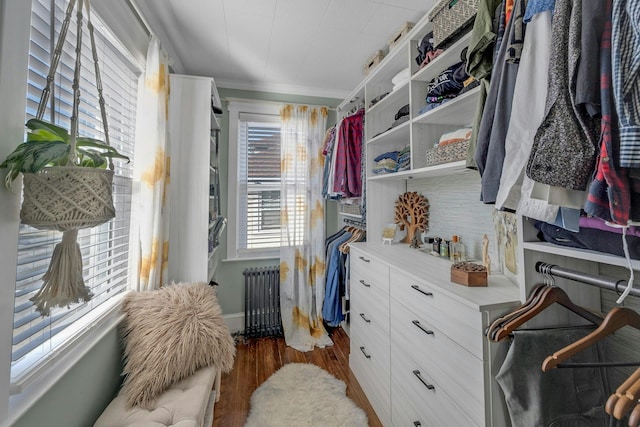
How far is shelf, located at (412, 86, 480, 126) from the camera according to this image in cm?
116

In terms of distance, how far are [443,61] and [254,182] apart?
6.66ft

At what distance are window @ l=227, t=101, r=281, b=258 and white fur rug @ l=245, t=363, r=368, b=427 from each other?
1222 millimetres

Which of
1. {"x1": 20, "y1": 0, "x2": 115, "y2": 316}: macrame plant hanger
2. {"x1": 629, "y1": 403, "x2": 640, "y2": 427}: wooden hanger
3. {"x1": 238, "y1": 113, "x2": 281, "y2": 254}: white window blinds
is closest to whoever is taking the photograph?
{"x1": 629, "y1": 403, "x2": 640, "y2": 427}: wooden hanger

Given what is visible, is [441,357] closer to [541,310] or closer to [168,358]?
[541,310]

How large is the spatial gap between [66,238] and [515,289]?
162 cm

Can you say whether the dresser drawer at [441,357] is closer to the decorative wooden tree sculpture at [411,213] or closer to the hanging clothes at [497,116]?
the hanging clothes at [497,116]

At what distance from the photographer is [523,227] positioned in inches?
34.4

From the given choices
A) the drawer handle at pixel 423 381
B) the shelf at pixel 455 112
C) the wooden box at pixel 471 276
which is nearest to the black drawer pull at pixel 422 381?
the drawer handle at pixel 423 381

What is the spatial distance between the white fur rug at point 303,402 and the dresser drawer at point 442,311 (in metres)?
0.88

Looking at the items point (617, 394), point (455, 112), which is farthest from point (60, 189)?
point (455, 112)

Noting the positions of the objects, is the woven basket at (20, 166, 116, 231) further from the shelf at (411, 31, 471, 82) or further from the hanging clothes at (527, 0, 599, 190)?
the shelf at (411, 31, 471, 82)

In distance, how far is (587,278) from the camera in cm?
73

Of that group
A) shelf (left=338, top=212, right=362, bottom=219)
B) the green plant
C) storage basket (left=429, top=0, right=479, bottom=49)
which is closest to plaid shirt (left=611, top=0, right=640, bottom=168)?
storage basket (left=429, top=0, right=479, bottom=49)

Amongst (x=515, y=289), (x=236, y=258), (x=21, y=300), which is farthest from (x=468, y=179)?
(x=236, y=258)
